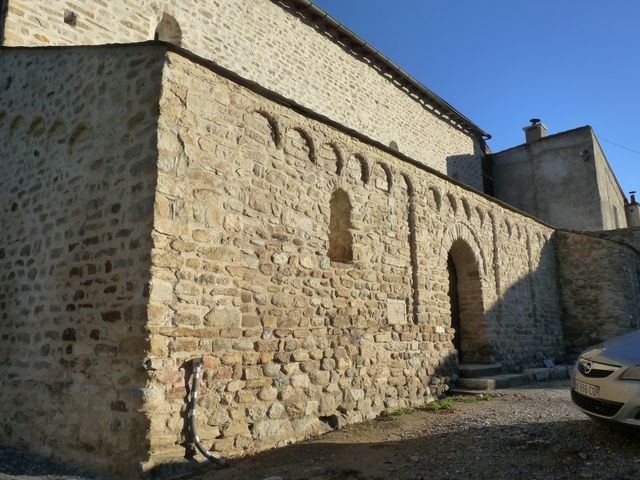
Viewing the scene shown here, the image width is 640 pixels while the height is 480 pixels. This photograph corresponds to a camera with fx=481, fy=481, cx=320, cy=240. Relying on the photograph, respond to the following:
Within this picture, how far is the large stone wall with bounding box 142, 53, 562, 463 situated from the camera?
14.4 ft

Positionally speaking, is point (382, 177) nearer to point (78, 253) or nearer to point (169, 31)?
point (78, 253)

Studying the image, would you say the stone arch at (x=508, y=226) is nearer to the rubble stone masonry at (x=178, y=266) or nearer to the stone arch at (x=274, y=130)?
the rubble stone masonry at (x=178, y=266)

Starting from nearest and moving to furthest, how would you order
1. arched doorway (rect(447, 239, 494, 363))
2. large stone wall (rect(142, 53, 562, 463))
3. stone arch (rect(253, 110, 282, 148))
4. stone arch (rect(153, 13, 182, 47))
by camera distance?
1. large stone wall (rect(142, 53, 562, 463))
2. stone arch (rect(253, 110, 282, 148))
3. arched doorway (rect(447, 239, 494, 363))
4. stone arch (rect(153, 13, 182, 47))

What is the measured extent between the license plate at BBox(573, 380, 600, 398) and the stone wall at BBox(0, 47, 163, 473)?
151 inches

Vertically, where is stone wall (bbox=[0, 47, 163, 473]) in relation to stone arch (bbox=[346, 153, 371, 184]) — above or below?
below

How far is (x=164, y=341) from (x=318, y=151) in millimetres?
3095

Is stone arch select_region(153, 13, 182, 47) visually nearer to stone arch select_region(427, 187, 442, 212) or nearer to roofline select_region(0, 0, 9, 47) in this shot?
roofline select_region(0, 0, 9, 47)

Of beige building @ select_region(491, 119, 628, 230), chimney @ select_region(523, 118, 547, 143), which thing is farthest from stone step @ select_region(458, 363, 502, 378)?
chimney @ select_region(523, 118, 547, 143)

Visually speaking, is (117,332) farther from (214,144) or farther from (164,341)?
(214,144)

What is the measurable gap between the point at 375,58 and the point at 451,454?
11628mm

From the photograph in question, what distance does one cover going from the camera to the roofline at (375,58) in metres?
11.6

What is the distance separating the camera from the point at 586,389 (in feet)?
14.3

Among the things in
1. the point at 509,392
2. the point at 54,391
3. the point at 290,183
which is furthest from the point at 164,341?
the point at 509,392

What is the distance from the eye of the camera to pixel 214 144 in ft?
16.1
